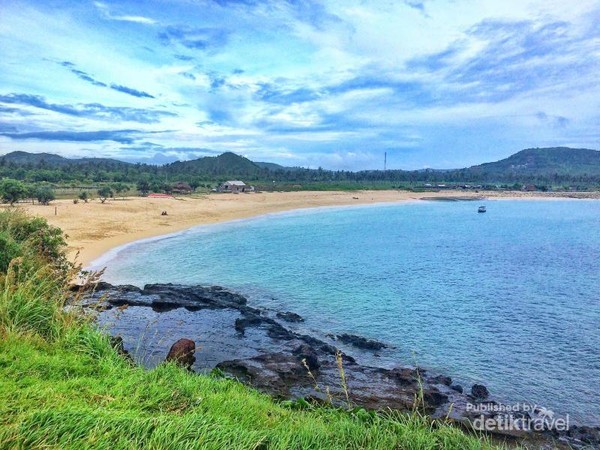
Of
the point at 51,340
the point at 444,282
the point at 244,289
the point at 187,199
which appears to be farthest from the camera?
the point at 187,199

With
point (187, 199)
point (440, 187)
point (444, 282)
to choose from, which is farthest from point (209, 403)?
point (440, 187)

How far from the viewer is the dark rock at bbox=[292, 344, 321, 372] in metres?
12.9

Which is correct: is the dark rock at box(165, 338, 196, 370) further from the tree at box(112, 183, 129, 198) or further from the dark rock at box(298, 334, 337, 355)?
the tree at box(112, 183, 129, 198)

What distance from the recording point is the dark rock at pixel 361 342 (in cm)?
1556

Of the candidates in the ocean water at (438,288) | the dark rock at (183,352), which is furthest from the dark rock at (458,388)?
the dark rock at (183,352)

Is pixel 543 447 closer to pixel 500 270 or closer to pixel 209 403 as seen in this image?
pixel 209 403

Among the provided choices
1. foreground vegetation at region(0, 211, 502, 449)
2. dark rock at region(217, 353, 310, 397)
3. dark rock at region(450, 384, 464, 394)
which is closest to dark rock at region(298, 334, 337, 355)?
dark rock at region(217, 353, 310, 397)

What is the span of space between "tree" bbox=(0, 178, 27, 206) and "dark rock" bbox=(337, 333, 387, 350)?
148 feet

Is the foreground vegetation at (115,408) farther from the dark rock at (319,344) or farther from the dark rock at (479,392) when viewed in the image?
the dark rock at (319,344)

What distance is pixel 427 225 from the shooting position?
193 feet

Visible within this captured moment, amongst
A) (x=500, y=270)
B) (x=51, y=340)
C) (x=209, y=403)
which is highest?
(x=51, y=340)

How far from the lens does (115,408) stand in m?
4.93

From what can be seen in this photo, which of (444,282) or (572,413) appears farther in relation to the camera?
(444,282)

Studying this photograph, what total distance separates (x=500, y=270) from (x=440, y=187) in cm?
12749
